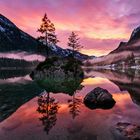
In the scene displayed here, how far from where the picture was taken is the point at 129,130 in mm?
18953

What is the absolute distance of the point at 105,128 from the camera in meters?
20.1

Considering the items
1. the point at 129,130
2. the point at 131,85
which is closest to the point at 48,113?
the point at 129,130

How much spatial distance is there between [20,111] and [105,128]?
9.46 metres

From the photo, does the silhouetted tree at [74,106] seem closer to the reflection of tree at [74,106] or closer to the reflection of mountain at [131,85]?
the reflection of tree at [74,106]

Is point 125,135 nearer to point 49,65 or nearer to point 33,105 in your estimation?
point 33,105

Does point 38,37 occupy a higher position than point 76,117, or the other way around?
point 38,37

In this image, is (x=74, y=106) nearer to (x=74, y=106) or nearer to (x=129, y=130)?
(x=74, y=106)

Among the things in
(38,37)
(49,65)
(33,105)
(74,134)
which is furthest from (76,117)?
(38,37)

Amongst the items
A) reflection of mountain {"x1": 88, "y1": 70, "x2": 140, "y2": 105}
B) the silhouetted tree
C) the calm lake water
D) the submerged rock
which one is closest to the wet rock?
the calm lake water

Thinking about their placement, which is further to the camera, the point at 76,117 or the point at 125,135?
the point at 76,117

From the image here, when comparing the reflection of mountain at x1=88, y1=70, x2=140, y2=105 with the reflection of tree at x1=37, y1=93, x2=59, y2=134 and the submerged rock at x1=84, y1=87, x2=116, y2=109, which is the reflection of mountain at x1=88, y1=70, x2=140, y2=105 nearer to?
the submerged rock at x1=84, y1=87, x2=116, y2=109

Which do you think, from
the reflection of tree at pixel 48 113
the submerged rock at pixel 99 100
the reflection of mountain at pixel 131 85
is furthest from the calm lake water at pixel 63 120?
the reflection of mountain at pixel 131 85

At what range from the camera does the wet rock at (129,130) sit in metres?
17.6

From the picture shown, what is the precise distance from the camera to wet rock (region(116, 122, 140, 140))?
1764 centimetres
